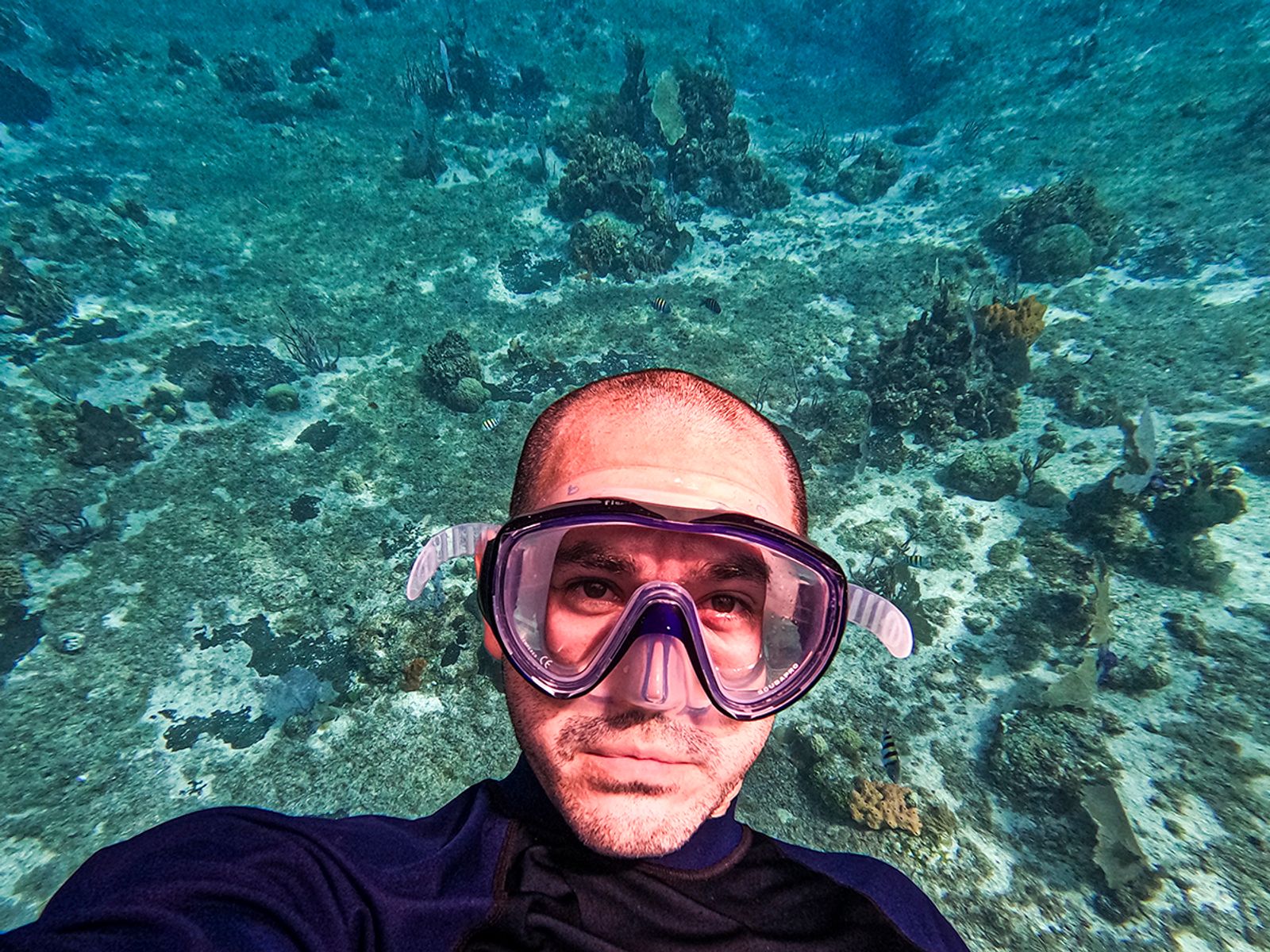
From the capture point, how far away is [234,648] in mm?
7445

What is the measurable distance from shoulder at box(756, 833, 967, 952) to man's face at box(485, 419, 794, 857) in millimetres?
483

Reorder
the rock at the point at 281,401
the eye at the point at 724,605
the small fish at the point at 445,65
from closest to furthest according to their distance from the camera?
the eye at the point at 724,605, the rock at the point at 281,401, the small fish at the point at 445,65

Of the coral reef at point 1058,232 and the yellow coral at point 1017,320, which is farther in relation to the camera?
the coral reef at point 1058,232

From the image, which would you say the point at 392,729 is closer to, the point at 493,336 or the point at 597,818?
the point at 597,818

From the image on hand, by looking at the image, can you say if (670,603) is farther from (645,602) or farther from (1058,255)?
(1058,255)

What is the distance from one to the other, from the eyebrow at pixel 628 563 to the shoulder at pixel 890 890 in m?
1.03

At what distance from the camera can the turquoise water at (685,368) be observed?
594 cm

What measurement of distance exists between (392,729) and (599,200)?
15.9 metres

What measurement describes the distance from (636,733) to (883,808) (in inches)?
215

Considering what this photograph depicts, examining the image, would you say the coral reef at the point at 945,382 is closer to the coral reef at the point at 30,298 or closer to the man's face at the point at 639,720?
the man's face at the point at 639,720

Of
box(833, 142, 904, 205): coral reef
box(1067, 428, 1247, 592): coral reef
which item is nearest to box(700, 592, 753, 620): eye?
box(1067, 428, 1247, 592): coral reef

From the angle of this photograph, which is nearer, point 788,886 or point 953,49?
point 788,886

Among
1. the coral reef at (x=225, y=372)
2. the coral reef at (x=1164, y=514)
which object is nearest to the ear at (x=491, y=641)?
the coral reef at (x=1164, y=514)

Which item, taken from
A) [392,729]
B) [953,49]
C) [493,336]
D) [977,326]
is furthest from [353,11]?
[392,729]
